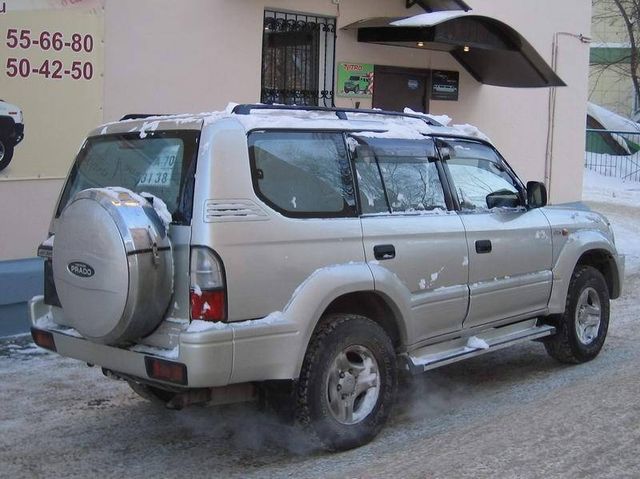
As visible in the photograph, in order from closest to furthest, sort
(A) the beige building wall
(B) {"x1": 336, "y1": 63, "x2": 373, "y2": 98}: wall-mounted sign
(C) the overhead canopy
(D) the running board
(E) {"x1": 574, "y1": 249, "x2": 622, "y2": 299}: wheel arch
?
(D) the running board, (E) {"x1": 574, "y1": 249, "x2": 622, "y2": 299}: wheel arch, (A) the beige building wall, (B) {"x1": 336, "y1": 63, "x2": 373, "y2": 98}: wall-mounted sign, (C) the overhead canopy

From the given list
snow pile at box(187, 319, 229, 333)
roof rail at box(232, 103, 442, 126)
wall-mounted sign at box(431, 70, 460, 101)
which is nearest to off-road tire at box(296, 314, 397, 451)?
snow pile at box(187, 319, 229, 333)

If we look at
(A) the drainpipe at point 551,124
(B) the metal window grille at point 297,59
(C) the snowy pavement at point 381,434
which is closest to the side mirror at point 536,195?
(C) the snowy pavement at point 381,434

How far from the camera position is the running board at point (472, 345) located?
18.0ft

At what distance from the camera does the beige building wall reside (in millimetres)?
8039

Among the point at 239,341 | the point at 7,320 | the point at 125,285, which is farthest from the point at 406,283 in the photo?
the point at 7,320

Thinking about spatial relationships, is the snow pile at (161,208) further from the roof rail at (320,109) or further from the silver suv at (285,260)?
the roof rail at (320,109)

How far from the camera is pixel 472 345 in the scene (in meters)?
5.91

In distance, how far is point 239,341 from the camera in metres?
4.39

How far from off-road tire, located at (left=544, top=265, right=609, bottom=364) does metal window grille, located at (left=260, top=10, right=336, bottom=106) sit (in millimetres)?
4762

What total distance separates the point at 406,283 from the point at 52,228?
2.27 meters

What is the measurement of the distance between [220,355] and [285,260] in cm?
66

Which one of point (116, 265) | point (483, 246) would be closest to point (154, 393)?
point (116, 265)

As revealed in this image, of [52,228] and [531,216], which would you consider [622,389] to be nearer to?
[531,216]

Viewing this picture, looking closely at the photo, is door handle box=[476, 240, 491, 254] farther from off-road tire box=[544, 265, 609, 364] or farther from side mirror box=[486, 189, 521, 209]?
off-road tire box=[544, 265, 609, 364]
